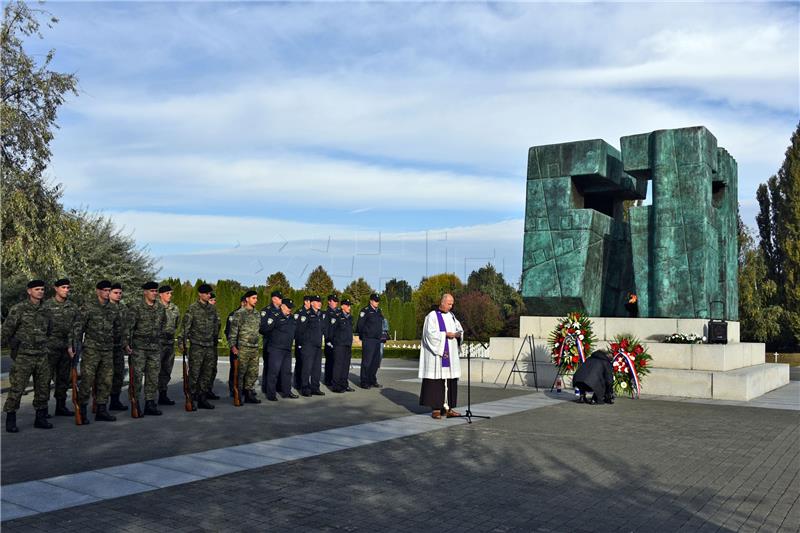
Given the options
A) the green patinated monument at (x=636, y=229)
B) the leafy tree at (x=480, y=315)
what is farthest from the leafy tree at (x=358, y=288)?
the green patinated monument at (x=636, y=229)

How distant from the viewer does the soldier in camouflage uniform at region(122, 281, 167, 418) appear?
10.8m

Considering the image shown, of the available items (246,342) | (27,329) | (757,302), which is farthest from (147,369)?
(757,302)

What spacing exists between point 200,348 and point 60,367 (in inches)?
87.1

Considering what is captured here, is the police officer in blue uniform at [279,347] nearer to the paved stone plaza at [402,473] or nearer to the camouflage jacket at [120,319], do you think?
the paved stone plaza at [402,473]

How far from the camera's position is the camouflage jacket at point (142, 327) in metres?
10.9

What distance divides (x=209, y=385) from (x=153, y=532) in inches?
286

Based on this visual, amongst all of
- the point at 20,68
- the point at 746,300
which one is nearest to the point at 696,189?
the point at 20,68

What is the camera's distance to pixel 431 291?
70312mm

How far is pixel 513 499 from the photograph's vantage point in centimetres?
593

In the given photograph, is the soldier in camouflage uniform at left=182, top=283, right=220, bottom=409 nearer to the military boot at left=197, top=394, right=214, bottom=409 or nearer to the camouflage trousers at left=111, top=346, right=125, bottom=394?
the military boot at left=197, top=394, right=214, bottom=409

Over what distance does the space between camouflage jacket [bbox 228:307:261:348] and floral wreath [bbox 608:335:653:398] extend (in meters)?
6.89

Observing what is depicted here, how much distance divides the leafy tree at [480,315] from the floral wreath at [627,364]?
23.0 metres

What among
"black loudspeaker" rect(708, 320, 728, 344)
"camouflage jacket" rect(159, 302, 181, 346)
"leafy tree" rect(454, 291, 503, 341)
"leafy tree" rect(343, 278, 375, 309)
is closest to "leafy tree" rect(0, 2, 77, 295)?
"camouflage jacket" rect(159, 302, 181, 346)

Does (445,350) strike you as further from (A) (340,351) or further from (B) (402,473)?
(A) (340,351)
